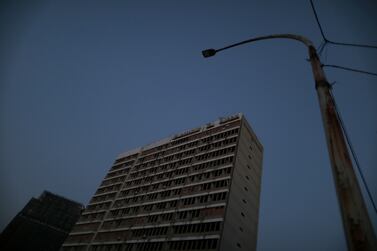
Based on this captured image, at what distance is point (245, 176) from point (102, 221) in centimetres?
3514

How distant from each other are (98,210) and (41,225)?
75.3 m

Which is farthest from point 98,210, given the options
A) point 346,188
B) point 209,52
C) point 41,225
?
point 41,225

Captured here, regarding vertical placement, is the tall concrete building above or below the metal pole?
above

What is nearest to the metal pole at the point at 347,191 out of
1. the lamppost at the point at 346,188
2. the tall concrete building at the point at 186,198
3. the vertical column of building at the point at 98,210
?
the lamppost at the point at 346,188

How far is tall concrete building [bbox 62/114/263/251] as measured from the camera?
33.6m

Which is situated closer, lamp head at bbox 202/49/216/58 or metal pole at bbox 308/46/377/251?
metal pole at bbox 308/46/377/251

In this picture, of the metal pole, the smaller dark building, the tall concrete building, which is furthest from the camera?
the smaller dark building

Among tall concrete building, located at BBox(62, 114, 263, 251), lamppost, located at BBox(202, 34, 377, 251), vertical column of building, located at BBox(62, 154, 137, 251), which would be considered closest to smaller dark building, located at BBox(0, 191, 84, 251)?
vertical column of building, located at BBox(62, 154, 137, 251)

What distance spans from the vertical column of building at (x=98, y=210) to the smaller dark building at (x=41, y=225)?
218ft

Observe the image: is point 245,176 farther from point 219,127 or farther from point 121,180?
point 121,180

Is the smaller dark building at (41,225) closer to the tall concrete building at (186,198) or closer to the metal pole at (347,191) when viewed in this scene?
the tall concrete building at (186,198)

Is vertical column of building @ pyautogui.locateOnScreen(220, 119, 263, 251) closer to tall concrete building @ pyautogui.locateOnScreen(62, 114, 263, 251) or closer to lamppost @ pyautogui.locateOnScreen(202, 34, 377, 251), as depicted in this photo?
tall concrete building @ pyautogui.locateOnScreen(62, 114, 263, 251)

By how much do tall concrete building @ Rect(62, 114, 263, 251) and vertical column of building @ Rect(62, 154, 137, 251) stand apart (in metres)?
0.28

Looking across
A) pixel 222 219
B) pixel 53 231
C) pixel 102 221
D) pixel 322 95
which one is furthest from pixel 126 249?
pixel 53 231
